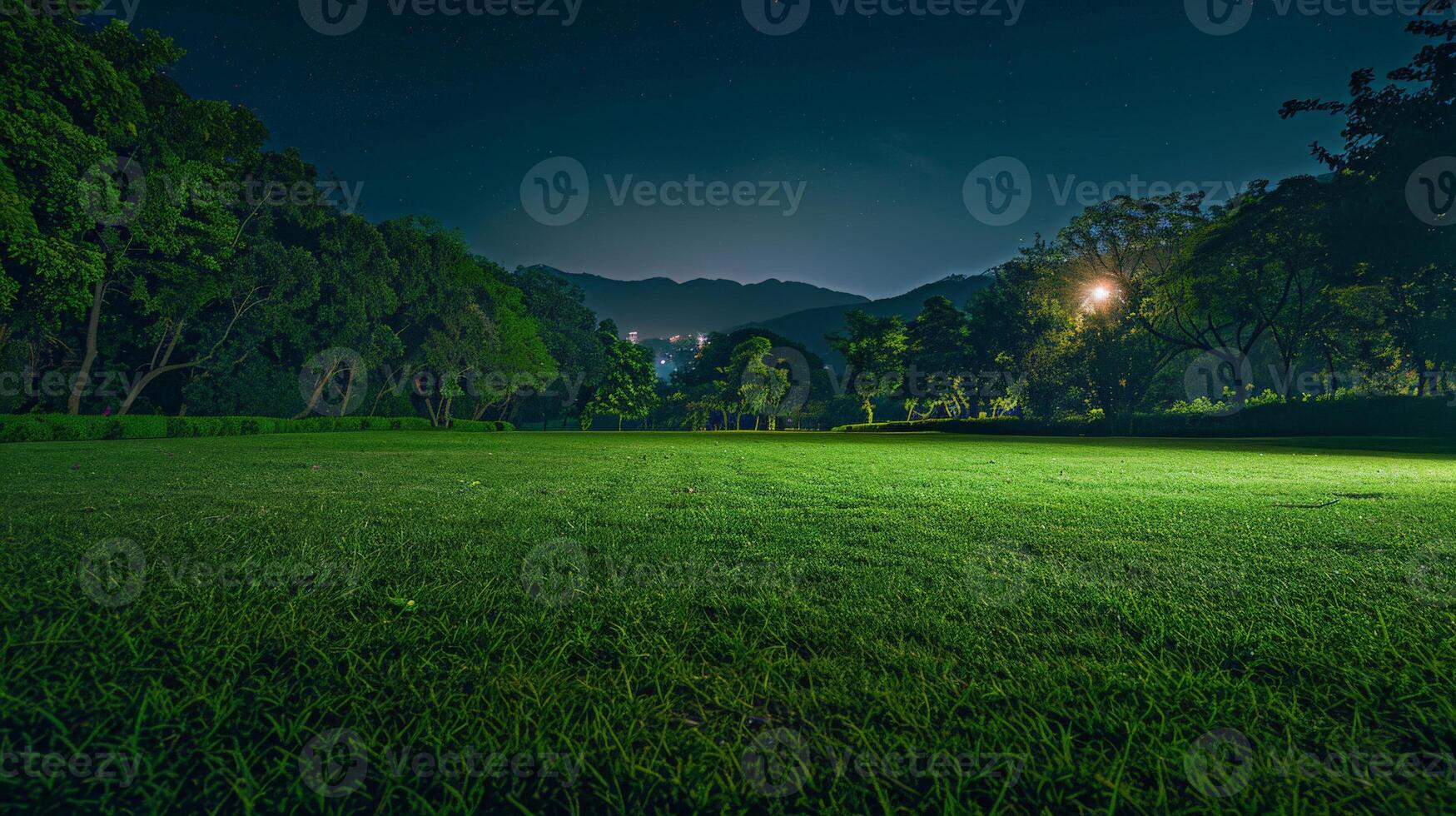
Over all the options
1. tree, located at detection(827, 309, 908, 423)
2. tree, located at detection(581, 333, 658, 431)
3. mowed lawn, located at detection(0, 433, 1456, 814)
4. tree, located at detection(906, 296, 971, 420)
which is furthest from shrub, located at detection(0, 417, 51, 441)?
tree, located at detection(906, 296, 971, 420)

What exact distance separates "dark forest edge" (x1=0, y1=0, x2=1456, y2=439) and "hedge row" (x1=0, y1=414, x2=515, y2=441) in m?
3.20

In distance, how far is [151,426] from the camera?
19.2 metres

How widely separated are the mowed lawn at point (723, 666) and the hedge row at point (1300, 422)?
30076 mm

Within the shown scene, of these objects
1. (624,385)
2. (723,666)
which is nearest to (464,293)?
(624,385)

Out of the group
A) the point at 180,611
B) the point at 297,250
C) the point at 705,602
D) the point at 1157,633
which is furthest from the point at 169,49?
the point at 1157,633

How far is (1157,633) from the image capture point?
6.63ft

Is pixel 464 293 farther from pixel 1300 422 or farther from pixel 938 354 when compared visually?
pixel 1300 422

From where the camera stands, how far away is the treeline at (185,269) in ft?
50.4

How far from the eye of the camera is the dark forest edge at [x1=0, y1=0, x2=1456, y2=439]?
55.6 ft

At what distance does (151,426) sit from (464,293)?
18079 mm

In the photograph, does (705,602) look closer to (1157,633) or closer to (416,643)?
(416,643)

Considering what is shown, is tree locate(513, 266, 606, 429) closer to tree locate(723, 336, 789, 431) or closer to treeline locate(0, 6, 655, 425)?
treeline locate(0, 6, 655, 425)

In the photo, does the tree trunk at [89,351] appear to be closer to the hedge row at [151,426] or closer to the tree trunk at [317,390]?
the hedge row at [151,426]

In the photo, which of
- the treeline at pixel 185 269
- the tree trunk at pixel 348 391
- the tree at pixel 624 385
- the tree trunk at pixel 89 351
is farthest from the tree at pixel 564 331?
the tree trunk at pixel 89 351
